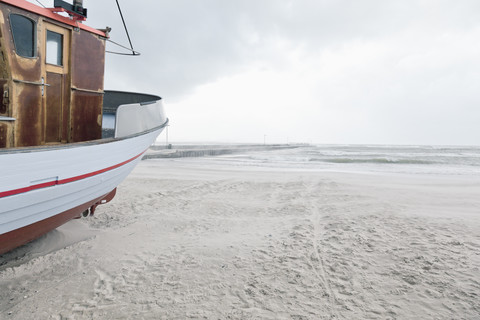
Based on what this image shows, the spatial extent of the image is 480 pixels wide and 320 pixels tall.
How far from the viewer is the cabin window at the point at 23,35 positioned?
391 centimetres

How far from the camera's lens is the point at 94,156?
4160mm

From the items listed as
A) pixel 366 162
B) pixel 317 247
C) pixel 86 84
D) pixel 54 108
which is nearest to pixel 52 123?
pixel 54 108

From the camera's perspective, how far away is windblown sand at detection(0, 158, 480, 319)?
319 centimetres

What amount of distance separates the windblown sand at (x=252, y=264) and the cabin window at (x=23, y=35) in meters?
3.10

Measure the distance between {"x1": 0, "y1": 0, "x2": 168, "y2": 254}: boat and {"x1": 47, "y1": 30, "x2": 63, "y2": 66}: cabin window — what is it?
0.05 ft

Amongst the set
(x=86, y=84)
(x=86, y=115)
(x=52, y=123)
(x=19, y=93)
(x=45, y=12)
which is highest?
(x=45, y=12)

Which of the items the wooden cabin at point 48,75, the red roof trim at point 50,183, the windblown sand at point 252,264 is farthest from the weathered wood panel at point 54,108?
the windblown sand at point 252,264

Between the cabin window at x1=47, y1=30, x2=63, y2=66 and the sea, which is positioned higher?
the cabin window at x1=47, y1=30, x2=63, y2=66

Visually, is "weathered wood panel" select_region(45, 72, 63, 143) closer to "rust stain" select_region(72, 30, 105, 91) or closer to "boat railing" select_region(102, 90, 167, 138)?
"rust stain" select_region(72, 30, 105, 91)

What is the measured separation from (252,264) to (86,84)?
4221 millimetres

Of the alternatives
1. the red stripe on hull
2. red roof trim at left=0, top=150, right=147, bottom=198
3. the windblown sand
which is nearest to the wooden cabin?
red roof trim at left=0, top=150, right=147, bottom=198

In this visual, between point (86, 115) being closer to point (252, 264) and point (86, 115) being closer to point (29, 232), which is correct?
point (29, 232)

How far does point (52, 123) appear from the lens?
462 centimetres

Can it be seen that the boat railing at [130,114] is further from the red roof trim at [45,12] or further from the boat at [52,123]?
the red roof trim at [45,12]
